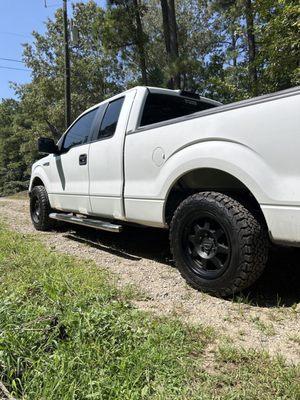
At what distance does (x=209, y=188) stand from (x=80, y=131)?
8.61 ft

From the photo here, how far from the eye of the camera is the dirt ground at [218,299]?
2.69m

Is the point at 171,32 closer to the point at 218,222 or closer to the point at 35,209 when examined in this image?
the point at 35,209

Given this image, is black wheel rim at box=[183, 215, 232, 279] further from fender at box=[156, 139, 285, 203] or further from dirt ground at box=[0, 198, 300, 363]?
fender at box=[156, 139, 285, 203]

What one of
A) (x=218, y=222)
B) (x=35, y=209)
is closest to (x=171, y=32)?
(x=35, y=209)

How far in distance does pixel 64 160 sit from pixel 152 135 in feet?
7.71

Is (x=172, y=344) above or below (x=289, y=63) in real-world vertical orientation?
below

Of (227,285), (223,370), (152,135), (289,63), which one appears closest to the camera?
(223,370)

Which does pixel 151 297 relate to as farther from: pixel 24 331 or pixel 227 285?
pixel 24 331

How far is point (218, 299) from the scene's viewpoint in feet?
10.9

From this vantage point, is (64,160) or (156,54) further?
(156,54)

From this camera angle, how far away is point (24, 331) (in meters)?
2.39

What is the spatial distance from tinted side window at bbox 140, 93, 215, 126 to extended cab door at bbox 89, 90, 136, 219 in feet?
0.66

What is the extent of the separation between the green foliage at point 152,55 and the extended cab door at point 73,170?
13.5 feet

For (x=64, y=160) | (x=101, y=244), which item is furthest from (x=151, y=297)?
(x=64, y=160)
